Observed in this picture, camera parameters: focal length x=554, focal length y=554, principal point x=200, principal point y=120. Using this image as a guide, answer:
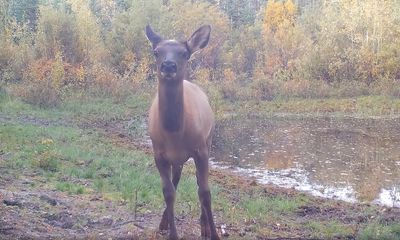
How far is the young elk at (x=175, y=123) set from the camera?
6609 mm

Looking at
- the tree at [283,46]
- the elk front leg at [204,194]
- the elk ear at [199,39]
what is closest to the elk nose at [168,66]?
the elk ear at [199,39]

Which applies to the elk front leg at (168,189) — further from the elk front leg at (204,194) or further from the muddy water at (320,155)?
the muddy water at (320,155)

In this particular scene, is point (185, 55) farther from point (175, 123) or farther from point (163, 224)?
point (163, 224)

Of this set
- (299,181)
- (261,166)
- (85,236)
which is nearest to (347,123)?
(261,166)

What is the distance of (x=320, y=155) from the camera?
19469 millimetres

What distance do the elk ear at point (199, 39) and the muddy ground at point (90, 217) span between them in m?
2.42

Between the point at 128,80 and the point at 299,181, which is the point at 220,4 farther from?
the point at 299,181

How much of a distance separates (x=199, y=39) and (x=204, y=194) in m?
1.95

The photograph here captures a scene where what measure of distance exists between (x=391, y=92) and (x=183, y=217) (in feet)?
111

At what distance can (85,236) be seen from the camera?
6754 millimetres

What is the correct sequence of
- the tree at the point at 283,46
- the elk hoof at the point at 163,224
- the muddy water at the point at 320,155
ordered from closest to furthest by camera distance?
the elk hoof at the point at 163,224, the muddy water at the point at 320,155, the tree at the point at 283,46

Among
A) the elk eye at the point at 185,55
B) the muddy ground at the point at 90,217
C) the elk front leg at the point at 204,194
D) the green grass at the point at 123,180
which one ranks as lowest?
the green grass at the point at 123,180

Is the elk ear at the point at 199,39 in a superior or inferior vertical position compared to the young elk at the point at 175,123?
superior

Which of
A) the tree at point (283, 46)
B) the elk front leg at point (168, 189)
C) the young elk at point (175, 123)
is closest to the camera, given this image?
the young elk at point (175, 123)
